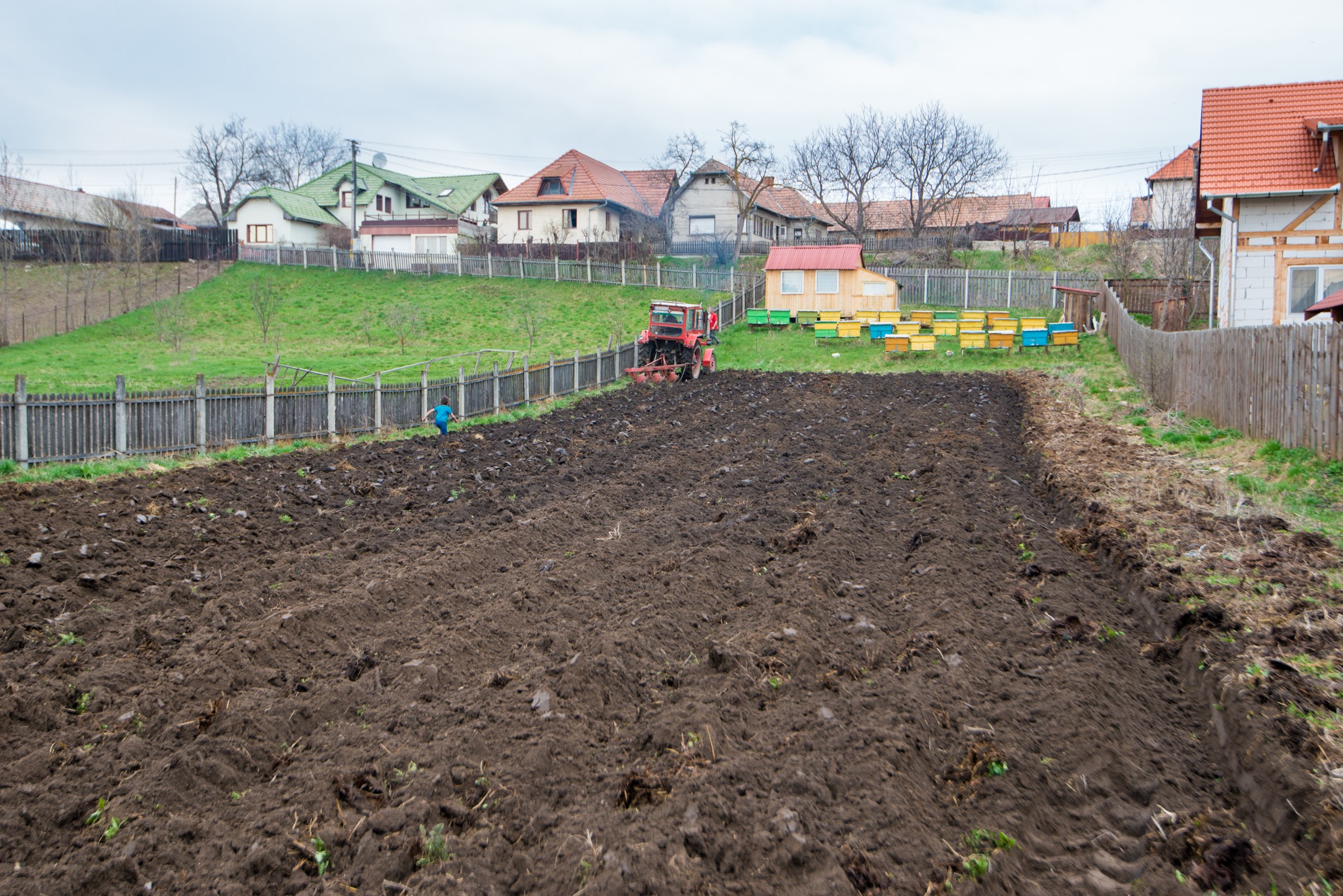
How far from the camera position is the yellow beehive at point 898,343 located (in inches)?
1167

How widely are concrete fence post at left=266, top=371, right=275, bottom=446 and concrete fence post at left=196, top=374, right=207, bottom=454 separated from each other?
1.10m

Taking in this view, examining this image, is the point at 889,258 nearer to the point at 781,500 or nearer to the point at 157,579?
the point at 781,500

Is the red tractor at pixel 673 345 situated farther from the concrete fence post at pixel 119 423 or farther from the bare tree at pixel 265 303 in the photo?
the concrete fence post at pixel 119 423

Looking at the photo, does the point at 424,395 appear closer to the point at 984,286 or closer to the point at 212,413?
the point at 212,413

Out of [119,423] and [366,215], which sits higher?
[366,215]

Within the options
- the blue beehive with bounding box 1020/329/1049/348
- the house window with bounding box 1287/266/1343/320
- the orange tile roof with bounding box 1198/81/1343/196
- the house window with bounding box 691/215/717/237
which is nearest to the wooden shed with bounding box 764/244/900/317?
the blue beehive with bounding box 1020/329/1049/348

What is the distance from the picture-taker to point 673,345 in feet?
92.0

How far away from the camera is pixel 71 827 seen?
4.14m

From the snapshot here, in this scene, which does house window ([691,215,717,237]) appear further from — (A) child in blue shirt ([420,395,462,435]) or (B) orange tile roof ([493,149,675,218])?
(A) child in blue shirt ([420,395,462,435])

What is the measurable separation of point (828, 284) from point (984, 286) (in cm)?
718

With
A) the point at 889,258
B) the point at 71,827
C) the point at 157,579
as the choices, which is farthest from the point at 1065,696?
the point at 889,258

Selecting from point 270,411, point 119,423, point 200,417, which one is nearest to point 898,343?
point 270,411

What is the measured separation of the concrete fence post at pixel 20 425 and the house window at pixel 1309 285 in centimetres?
2498

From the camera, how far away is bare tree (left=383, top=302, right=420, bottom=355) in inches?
1298
